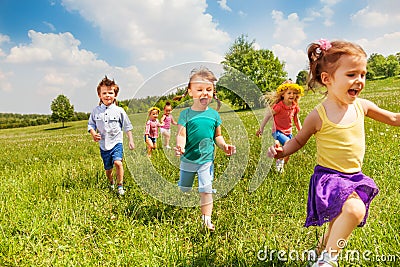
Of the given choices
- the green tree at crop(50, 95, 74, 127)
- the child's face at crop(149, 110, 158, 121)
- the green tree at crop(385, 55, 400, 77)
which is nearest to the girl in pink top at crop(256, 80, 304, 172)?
the child's face at crop(149, 110, 158, 121)

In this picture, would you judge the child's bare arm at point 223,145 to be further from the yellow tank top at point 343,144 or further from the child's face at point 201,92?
the yellow tank top at point 343,144

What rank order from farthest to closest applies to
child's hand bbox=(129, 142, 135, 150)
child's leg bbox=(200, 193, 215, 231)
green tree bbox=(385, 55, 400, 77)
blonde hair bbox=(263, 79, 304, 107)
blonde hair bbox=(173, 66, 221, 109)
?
green tree bbox=(385, 55, 400, 77), blonde hair bbox=(263, 79, 304, 107), child's hand bbox=(129, 142, 135, 150), child's leg bbox=(200, 193, 215, 231), blonde hair bbox=(173, 66, 221, 109)

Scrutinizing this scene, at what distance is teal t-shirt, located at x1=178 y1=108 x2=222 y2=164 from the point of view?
4.02 metres

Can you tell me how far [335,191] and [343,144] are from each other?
379mm

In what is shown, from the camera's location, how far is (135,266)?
3076mm

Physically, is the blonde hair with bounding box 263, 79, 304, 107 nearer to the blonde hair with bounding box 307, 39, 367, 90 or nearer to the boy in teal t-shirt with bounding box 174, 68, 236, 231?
the boy in teal t-shirt with bounding box 174, 68, 236, 231

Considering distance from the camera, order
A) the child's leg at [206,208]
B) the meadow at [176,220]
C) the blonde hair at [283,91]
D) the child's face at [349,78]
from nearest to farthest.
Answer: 1. the child's face at [349,78]
2. the meadow at [176,220]
3. the child's leg at [206,208]
4. the blonde hair at [283,91]

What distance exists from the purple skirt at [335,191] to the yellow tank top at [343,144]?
0.06 m

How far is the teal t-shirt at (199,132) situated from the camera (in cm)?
402

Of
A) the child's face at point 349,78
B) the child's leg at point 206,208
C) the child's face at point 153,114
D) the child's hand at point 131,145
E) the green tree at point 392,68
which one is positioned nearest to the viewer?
the child's face at point 349,78

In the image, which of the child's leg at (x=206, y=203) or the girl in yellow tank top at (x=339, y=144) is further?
the child's leg at (x=206, y=203)

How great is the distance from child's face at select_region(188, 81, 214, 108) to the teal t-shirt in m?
0.14

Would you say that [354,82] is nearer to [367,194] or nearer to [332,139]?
[332,139]

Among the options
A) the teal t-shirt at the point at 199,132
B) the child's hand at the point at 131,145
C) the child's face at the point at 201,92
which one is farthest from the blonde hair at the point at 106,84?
the child's face at the point at 201,92
